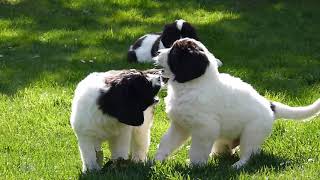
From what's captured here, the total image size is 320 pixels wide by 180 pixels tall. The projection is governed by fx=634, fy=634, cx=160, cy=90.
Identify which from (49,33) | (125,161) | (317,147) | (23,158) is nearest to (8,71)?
(49,33)

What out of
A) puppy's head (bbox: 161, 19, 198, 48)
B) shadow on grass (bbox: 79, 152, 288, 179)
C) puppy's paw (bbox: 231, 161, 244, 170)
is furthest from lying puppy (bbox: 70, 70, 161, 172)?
puppy's head (bbox: 161, 19, 198, 48)

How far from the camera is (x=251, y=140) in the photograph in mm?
5488

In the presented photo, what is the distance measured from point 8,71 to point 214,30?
4.20 metres

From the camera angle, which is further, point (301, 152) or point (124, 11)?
point (124, 11)

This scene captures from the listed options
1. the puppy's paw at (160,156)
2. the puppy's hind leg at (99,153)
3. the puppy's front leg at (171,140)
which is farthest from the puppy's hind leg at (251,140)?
the puppy's hind leg at (99,153)

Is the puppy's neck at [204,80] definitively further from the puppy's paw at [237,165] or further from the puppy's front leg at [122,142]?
A: the puppy's paw at [237,165]

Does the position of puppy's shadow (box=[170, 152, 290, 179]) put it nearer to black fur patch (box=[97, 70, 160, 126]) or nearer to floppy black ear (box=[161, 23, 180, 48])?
black fur patch (box=[97, 70, 160, 126])

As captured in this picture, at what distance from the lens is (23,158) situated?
19.8 feet

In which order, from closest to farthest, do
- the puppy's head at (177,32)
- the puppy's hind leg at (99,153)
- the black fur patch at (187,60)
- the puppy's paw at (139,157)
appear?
1. the black fur patch at (187,60)
2. the puppy's hind leg at (99,153)
3. the puppy's paw at (139,157)
4. the puppy's head at (177,32)

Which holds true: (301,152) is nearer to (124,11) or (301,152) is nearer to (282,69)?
(282,69)

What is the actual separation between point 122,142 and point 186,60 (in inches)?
35.7

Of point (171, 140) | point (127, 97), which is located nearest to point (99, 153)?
point (171, 140)

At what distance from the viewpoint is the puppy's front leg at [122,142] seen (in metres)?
5.45

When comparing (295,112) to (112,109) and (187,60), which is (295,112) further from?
(112,109)
